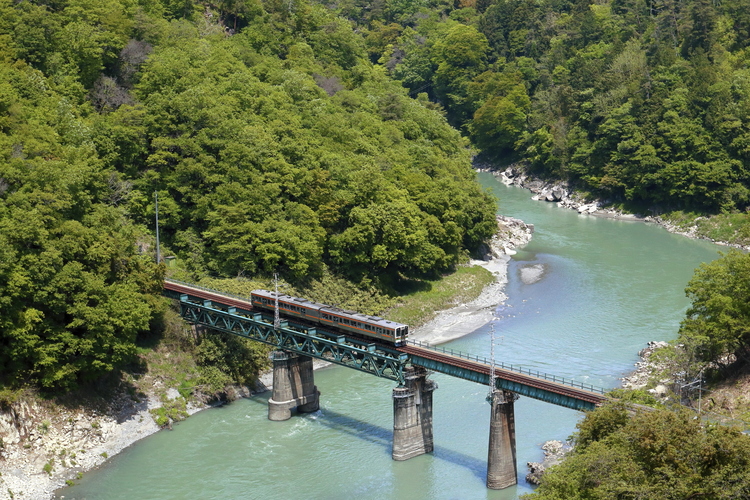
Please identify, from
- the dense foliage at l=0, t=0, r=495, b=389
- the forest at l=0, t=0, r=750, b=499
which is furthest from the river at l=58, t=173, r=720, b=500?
the dense foliage at l=0, t=0, r=495, b=389

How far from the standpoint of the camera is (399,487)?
48.6 metres

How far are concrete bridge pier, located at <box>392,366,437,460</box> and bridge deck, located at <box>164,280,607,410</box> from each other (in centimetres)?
89

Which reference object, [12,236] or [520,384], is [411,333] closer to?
[520,384]

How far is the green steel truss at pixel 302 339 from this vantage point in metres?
53.6

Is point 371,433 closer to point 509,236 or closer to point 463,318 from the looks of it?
point 463,318

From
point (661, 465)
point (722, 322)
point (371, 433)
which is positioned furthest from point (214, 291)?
point (661, 465)

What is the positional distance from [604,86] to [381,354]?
291 ft

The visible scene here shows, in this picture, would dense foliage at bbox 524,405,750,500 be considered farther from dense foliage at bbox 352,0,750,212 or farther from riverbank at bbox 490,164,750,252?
dense foliage at bbox 352,0,750,212

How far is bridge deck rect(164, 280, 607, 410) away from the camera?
153 feet

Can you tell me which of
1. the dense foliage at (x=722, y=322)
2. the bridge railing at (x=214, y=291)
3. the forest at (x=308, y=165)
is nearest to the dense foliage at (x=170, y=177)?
the forest at (x=308, y=165)

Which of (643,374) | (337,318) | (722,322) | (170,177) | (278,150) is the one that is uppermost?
(278,150)

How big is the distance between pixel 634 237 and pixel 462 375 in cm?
6399

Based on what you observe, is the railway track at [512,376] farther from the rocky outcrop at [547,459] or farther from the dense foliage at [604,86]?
the dense foliage at [604,86]

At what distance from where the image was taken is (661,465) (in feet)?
113
